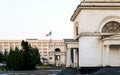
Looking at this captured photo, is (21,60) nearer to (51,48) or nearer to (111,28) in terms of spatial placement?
(111,28)

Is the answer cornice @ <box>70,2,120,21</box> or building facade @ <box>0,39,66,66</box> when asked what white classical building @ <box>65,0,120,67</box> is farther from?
building facade @ <box>0,39,66,66</box>

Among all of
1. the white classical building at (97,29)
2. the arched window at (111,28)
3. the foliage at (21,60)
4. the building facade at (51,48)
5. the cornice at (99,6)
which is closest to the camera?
the white classical building at (97,29)

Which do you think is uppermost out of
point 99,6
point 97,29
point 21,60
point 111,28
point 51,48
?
point 99,6

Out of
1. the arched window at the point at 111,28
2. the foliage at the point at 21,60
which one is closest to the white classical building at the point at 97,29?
the arched window at the point at 111,28

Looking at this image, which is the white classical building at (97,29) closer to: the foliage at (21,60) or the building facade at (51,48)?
the foliage at (21,60)

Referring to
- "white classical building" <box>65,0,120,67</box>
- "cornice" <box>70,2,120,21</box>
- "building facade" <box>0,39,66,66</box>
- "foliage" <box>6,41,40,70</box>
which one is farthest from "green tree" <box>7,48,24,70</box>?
"building facade" <box>0,39,66,66</box>

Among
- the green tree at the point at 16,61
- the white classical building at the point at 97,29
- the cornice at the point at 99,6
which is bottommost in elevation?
the green tree at the point at 16,61

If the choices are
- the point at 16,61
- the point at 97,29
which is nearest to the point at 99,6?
the point at 97,29

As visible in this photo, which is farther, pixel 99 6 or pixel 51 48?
pixel 51 48

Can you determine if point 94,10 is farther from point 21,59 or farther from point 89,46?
point 21,59

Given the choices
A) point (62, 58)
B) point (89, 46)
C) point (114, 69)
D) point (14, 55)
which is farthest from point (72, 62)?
point (62, 58)

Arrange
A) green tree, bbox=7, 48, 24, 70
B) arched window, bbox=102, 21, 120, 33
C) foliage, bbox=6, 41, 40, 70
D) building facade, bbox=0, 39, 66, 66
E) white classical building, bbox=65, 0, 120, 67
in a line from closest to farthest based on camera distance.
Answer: white classical building, bbox=65, 0, 120, 67 < arched window, bbox=102, 21, 120, 33 < green tree, bbox=7, 48, 24, 70 < foliage, bbox=6, 41, 40, 70 < building facade, bbox=0, 39, 66, 66

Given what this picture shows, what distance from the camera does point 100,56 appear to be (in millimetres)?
48438

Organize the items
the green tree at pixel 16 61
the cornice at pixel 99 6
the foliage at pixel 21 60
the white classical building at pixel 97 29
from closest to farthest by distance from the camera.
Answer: the white classical building at pixel 97 29, the cornice at pixel 99 6, the green tree at pixel 16 61, the foliage at pixel 21 60
